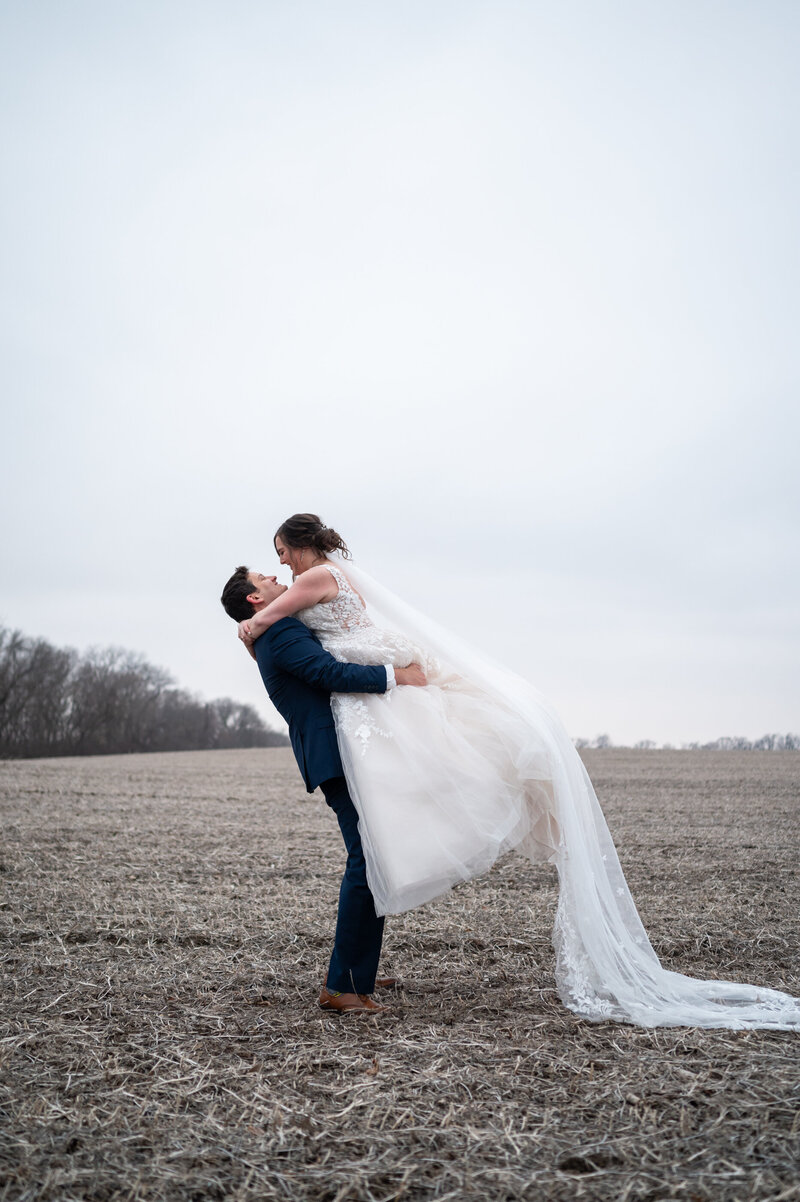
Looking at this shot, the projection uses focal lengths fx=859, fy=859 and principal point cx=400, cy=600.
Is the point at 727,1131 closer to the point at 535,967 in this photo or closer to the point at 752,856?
the point at 535,967

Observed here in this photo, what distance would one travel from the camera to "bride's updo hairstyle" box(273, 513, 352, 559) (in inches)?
212

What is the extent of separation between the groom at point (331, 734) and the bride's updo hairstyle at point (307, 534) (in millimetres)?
362

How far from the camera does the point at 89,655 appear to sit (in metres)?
105

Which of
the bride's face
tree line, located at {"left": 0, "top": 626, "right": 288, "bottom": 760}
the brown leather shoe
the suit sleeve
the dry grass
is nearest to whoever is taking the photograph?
the dry grass

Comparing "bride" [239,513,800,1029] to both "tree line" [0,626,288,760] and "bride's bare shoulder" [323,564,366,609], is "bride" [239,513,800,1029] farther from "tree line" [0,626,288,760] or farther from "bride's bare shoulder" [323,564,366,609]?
"tree line" [0,626,288,760]

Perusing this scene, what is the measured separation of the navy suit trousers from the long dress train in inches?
7.7

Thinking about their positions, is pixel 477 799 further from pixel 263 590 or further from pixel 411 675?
pixel 263 590

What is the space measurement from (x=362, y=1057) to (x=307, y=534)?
2.94 metres

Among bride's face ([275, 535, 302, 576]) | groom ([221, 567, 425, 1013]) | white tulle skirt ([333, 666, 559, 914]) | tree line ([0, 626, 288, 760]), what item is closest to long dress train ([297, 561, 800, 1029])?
white tulle skirt ([333, 666, 559, 914])

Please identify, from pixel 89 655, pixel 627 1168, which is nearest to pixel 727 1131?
pixel 627 1168

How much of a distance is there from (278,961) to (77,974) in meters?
1.38

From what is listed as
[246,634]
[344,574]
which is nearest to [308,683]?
[246,634]

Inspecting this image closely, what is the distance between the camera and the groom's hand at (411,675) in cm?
532

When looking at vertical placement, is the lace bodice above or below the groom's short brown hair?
below
